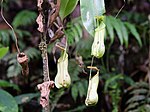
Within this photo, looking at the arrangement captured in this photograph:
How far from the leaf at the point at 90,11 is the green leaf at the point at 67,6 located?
0.17ft

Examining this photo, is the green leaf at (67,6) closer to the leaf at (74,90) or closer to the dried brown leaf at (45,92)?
the dried brown leaf at (45,92)

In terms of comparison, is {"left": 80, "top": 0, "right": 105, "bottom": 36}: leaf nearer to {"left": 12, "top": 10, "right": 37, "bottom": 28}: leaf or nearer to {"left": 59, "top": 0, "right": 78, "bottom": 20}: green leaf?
{"left": 59, "top": 0, "right": 78, "bottom": 20}: green leaf

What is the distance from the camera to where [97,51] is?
2.60ft

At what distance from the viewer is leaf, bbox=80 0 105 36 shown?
2.63 ft

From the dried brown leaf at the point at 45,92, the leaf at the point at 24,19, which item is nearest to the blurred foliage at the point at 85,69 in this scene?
the leaf at the point at 24,19

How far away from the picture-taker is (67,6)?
865 millimetres

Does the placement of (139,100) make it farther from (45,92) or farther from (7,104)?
(45,92)

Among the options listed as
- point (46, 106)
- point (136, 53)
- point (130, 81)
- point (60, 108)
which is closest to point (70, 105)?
point (60, 108)

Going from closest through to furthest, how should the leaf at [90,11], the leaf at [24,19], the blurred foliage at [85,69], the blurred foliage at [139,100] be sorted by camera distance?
the leaf at [90,11], the blurred foliage at [139,100], the blurred foliage at [85,69], the leaf at [24,19]

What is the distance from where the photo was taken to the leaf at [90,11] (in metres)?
0.80

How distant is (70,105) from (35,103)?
0.62 feet

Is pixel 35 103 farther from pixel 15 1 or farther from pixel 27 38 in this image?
pixel 15 1

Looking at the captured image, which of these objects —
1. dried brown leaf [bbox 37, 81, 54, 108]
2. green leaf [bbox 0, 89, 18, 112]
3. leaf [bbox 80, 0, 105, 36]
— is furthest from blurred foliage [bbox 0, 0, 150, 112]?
leaf [bbox 80, 0, 105, 36]

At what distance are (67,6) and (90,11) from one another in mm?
80
